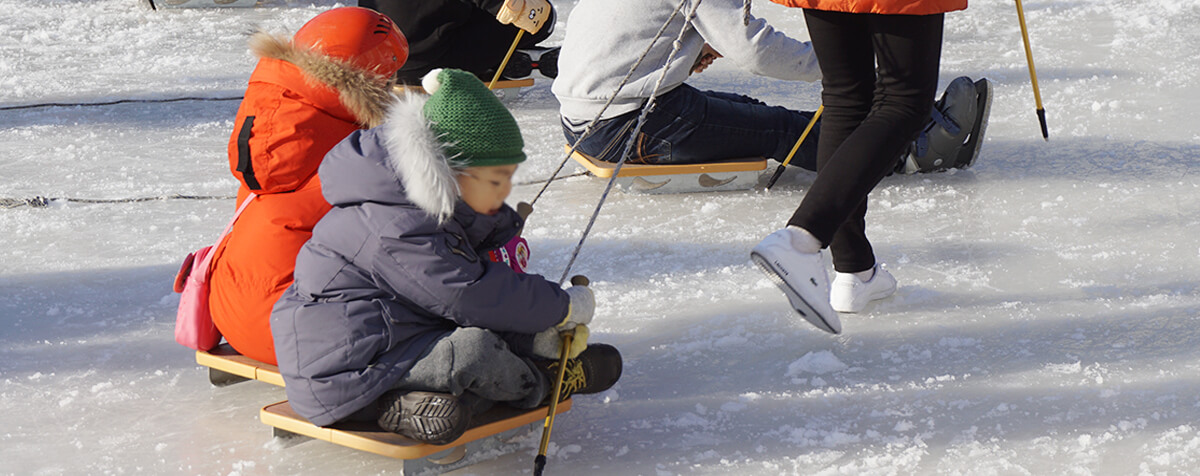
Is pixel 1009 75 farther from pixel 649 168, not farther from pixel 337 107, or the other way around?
pixel 337 107

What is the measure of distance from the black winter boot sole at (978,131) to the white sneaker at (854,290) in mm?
1158

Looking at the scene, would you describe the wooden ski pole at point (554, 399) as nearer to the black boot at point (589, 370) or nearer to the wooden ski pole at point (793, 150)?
the black boot at point (589, 370)

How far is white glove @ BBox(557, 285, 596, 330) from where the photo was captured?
226cm

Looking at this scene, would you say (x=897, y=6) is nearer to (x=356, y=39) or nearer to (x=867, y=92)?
(x=867, y=92)

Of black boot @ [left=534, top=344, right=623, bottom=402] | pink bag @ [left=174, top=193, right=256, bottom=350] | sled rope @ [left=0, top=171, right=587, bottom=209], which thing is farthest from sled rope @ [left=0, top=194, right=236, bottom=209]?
black boot @ [left=534, top=344, right=623, bottom=402]

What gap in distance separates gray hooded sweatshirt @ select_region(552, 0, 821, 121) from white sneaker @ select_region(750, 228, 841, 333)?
3.88 ft

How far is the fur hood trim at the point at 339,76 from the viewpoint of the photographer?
8.37 feet

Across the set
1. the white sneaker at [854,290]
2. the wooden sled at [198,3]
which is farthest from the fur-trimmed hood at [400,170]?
the wooden sled at [198,3]

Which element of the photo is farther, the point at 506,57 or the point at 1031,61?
the point at 506,57

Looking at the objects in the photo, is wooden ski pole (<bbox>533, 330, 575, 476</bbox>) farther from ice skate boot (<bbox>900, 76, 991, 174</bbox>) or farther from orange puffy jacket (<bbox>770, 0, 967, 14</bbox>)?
ice skate boot (<bbox>900, 76, 991, 174</bbox>)

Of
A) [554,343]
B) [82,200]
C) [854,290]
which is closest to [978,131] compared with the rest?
[854,290]

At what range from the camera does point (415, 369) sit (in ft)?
6.89

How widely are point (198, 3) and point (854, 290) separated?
6.14 metres

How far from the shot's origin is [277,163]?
2.52m
